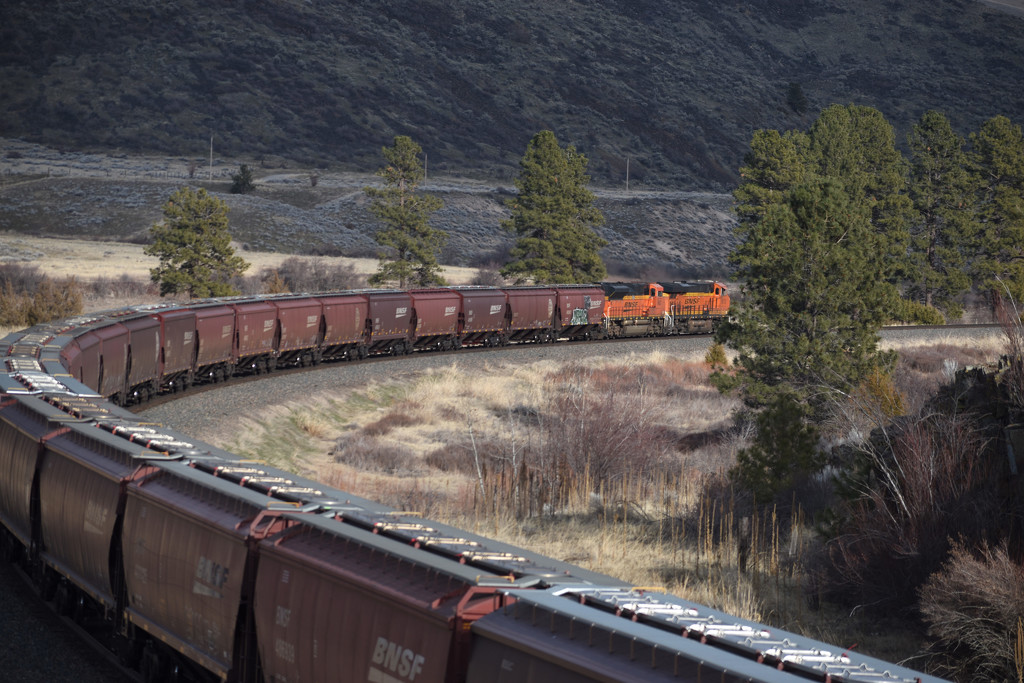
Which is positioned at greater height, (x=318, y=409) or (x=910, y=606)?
(x=910, y=606)

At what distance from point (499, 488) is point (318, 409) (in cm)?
1264

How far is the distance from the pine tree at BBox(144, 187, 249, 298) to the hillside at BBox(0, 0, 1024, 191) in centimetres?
8908

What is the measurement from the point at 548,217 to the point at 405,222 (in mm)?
8416

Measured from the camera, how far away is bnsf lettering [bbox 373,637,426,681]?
29.1 feet

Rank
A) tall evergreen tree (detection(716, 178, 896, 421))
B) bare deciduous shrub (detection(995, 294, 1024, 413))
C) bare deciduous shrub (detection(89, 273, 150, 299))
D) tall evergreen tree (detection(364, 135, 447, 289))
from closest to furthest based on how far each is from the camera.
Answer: bare deciduous shrub (detection(995, 294, 1024, 413)) → tall evergreen tree (detection(716, 178, 896, 421)) → bare deciduous shrub (detection(89, 273, 150, 299)) → tall evergreen tree (detection(364, 135, 447, 289))

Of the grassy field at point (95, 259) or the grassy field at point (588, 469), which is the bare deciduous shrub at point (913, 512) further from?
the grassy field at point (95, 259)

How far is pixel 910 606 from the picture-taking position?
14.6 m

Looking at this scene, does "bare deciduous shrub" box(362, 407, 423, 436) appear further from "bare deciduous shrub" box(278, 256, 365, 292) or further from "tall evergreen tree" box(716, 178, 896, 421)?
"bare deciduous shrub" box(278, 256, 365, 292)

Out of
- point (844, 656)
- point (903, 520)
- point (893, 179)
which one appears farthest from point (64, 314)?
point (893, 179)

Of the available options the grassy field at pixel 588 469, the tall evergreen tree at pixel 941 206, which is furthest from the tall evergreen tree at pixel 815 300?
the tall evergreen tree at pixel 941 206

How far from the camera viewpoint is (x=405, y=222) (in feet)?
205

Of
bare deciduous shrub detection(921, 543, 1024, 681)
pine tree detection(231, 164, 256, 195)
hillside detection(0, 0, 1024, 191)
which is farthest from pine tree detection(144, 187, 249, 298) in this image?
hillside detection(0, 0, 1024, 191)

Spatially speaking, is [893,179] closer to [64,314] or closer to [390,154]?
[390,154]

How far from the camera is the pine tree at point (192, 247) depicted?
4866cm
